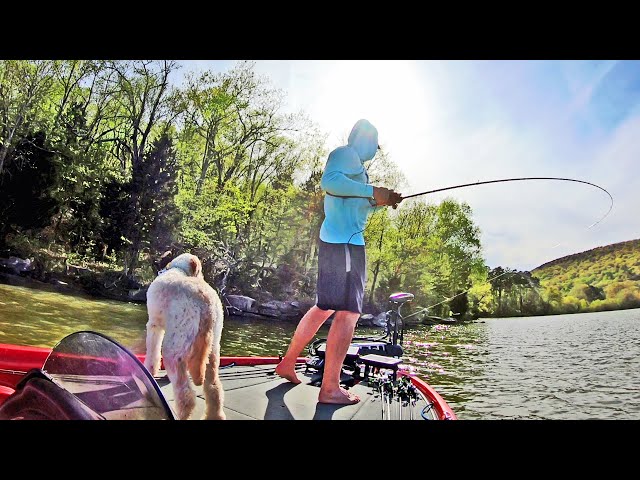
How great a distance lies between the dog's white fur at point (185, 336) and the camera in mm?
1433

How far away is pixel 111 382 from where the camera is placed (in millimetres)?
1312

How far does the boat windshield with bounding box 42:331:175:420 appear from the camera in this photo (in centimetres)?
128

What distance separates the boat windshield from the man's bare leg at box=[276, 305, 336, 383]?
21.0 inches

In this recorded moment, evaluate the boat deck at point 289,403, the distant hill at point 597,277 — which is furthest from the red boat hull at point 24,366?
the distant hill at point 597,277

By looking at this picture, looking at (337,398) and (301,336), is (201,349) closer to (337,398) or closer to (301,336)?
(301,336)

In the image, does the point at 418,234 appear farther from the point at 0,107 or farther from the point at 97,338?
the point at 0,107

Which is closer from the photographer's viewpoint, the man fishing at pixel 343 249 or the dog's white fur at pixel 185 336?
the dog's white fur at pixel 185 336

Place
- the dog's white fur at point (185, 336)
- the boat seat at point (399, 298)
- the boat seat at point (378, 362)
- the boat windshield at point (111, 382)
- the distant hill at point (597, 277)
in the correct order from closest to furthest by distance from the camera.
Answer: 1. the boat windshield at point (111, 382)
2. the dog's white fur at point (185, 336)
3. the boat seat at point (378, 362)
4. the boat seat at point (399, 298)
5. the distant hill at point (597, 277)

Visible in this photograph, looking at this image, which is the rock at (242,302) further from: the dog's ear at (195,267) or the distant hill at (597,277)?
the distant hill at (597,277)

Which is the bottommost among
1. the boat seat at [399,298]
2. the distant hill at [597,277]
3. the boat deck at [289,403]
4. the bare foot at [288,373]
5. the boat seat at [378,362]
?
the boat deck at [289,403]

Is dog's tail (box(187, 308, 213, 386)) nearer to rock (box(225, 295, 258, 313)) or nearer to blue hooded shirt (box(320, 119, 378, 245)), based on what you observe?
blue hooded shirt (box(320, 119, 378, 245))

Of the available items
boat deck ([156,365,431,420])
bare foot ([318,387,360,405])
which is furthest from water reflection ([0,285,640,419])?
bare foot ([318,387,360,405])

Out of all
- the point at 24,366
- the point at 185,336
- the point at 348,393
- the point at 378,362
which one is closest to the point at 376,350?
the point at 378,362
